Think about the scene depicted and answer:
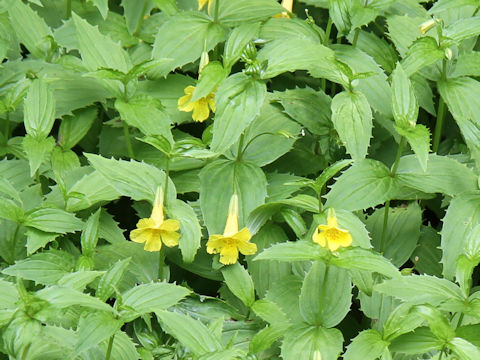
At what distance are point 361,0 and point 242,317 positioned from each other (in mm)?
1343

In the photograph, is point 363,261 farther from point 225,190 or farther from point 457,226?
point 225,190

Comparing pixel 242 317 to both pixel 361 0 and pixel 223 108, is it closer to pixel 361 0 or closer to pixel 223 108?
pixel 223 108

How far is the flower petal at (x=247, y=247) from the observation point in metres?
2.79

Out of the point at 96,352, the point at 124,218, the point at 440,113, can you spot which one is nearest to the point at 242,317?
the point at 96,352

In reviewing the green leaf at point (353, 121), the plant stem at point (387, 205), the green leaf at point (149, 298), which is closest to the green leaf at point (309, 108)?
the green leaf at point (353, 121)

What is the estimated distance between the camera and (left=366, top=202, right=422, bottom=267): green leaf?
3.11 m

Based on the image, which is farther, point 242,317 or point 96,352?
point 242,317

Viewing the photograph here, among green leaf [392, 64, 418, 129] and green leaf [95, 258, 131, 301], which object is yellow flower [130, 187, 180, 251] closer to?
green leaf [95, 258, 131, 301]

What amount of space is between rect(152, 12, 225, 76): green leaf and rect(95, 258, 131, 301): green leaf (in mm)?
998

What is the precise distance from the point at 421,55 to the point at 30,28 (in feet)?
5.19

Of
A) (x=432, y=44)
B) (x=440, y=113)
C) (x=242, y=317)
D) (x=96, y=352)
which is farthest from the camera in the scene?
(x=440, y=113)

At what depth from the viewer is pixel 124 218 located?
11.0 ft

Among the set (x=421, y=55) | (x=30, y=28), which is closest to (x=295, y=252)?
(x=421, y=55)

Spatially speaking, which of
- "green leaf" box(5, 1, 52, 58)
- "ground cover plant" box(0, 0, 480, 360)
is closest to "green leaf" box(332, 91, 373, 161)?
"ground cover plant" box(0, 0, 480, 360)
